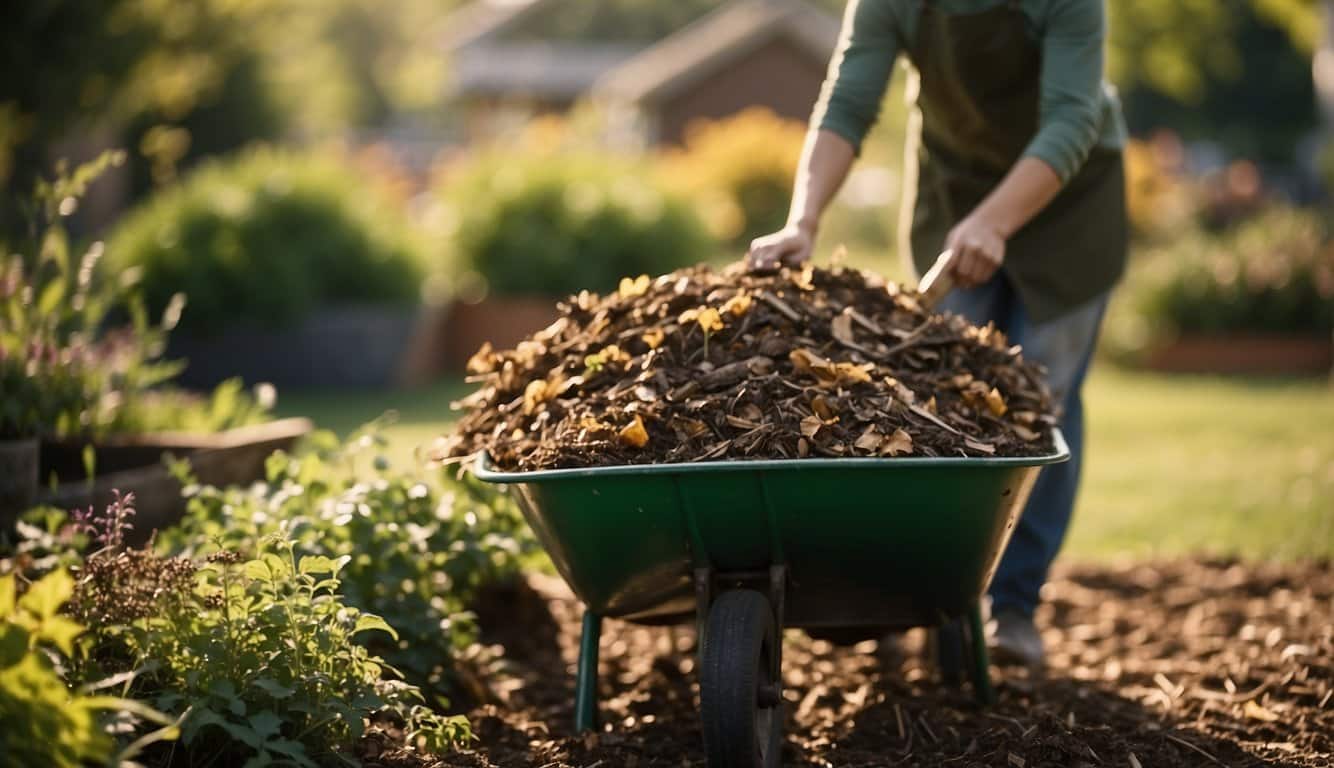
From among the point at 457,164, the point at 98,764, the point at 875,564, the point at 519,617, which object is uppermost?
the point at 457,164

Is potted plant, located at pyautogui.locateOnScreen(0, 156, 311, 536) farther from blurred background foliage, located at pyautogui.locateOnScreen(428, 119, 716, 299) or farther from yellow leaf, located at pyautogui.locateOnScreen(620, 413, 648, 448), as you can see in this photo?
blurred background foliage, located at pyautogui.locateOnScreen(428, 119, 716, 299)

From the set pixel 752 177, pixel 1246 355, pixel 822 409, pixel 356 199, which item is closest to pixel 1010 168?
pixel 822 409

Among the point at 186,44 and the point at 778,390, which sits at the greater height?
the point at 186,44

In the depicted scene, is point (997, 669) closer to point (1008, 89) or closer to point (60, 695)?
point (1008, 89)

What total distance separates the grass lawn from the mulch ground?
23.2 inches

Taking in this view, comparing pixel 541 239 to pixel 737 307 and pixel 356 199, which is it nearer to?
pixel 356 199

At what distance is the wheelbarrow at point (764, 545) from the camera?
2.24 metres

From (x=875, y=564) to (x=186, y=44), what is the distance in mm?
7892

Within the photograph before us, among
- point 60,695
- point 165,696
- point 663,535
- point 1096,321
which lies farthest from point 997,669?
point 60,695

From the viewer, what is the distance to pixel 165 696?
7.13 feet

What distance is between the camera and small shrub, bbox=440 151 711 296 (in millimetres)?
9242

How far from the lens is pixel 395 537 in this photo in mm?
2920

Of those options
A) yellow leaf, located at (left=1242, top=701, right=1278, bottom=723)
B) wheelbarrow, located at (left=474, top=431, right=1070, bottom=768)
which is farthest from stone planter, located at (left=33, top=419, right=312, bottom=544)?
yellow leaf, located at (left=1242, top=701, right=1278, bottom=723)

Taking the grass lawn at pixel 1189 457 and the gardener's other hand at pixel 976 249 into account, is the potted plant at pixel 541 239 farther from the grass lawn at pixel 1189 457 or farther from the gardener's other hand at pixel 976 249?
the gardener's other hand at pixel 976 249
